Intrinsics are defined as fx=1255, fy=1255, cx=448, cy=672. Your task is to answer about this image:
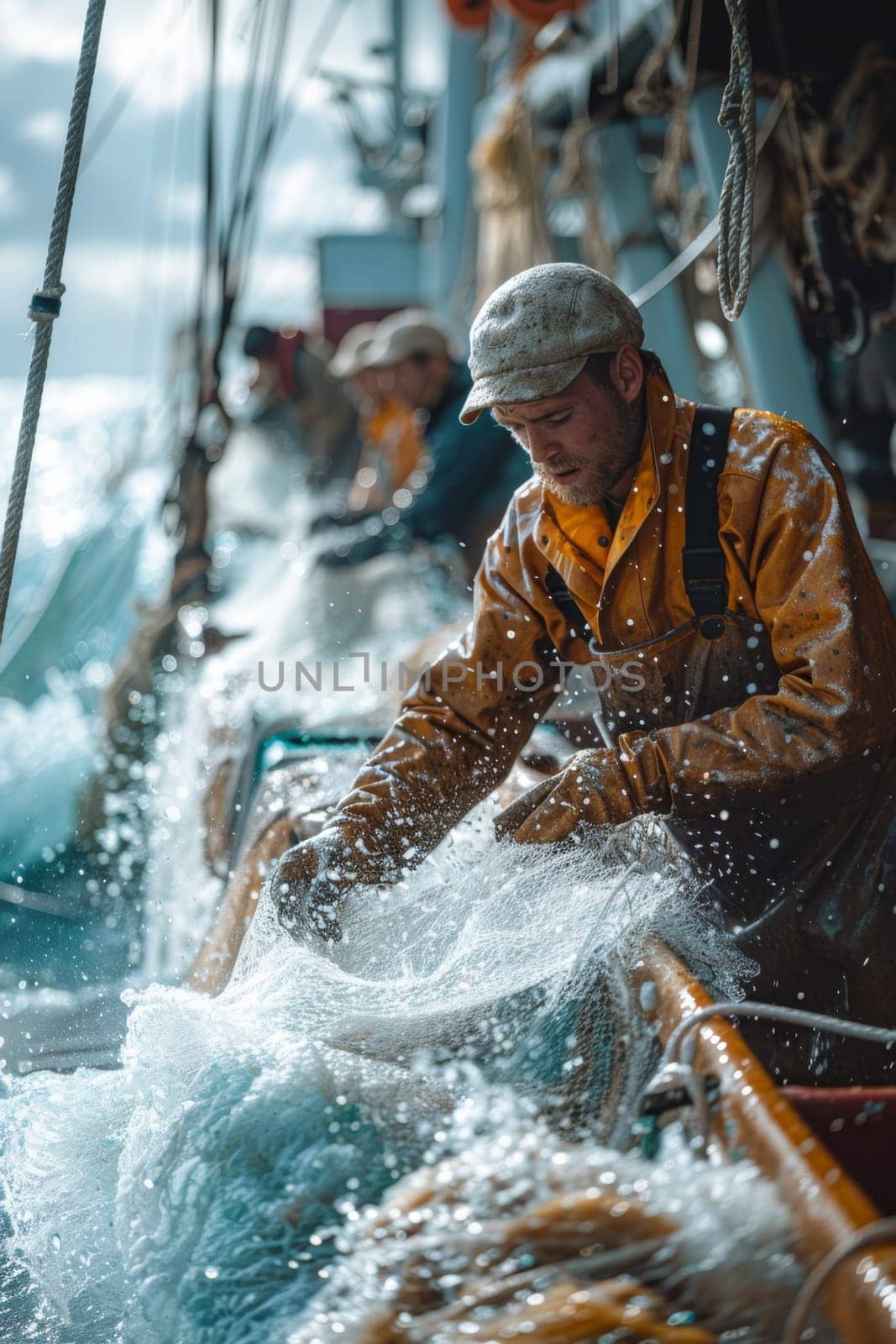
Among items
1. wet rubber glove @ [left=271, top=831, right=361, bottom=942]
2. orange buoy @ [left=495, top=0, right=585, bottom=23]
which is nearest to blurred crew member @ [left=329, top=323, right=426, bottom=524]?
orange buoy @ [left=495, top=0, right=585, bottom=23]

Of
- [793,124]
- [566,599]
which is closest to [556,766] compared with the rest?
[566,599]

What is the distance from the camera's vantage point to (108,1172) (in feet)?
6.27

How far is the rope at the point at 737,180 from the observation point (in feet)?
7.43

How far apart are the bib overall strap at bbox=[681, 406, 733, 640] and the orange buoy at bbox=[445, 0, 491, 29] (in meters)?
8.05

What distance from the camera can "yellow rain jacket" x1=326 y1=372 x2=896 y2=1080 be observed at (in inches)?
77.4

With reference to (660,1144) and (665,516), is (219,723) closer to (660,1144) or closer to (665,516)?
(665,516)

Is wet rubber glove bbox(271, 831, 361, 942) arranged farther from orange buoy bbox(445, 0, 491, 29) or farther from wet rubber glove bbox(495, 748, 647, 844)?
orange buoy bbox(445, 0, 491, 29)

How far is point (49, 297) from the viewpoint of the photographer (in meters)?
2.30

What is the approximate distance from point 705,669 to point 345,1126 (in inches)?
39.1

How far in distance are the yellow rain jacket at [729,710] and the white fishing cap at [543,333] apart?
0.17 metres

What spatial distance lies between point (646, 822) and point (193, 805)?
2.02 metres

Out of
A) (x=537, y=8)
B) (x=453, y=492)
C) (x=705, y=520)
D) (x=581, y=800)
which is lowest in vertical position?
A: (x=581, y=800)

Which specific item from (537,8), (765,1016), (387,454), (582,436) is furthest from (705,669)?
(537,8)

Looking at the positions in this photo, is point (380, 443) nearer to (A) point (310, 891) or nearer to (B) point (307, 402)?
(B) point (307, 402)
